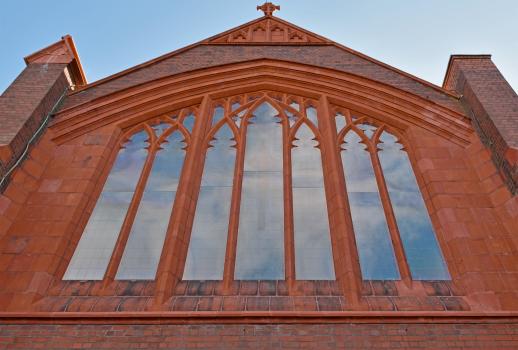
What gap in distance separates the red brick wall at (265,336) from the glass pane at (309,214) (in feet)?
3.45

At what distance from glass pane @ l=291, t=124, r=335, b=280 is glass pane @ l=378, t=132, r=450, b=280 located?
112 centimetres

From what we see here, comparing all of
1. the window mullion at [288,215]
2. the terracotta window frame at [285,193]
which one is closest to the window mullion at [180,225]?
the terracotta window frame at [285,193]

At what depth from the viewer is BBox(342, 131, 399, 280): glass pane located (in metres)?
6.05

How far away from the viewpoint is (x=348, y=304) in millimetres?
5410

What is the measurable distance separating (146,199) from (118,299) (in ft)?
6.36

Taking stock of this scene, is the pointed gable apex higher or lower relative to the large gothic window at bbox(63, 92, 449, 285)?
higher

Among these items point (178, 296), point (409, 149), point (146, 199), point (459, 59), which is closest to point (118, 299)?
point (178, 296)

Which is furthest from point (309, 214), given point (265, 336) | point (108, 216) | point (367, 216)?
point (108, 216)

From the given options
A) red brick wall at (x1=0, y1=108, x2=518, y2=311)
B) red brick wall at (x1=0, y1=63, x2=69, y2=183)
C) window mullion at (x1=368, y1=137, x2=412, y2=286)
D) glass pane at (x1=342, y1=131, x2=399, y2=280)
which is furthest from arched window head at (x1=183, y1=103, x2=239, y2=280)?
red brick wall at (x1=0, y1=63, x2=69, y2=183)

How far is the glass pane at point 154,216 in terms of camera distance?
20.1ft

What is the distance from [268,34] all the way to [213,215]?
637 centimetres

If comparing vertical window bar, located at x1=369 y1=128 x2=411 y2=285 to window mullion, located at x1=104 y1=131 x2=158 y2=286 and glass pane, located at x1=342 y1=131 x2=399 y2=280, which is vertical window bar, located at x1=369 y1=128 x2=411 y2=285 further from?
window mullion, located at x1=104 y1=131 x2=158 y2=286

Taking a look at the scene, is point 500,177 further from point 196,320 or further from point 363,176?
point 196,320

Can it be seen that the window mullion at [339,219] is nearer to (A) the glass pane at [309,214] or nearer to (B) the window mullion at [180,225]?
(A) the glass pane at [309,214]
